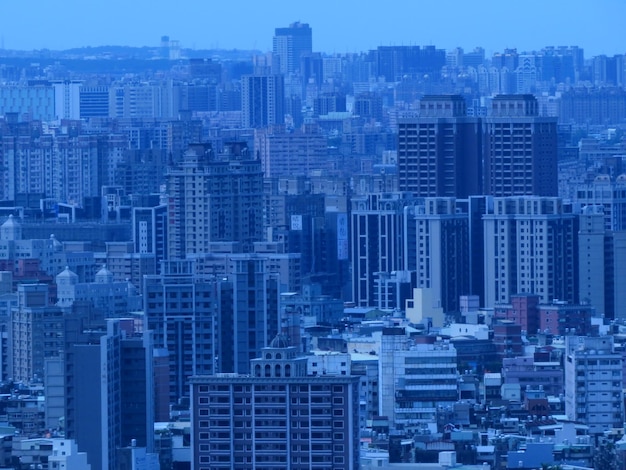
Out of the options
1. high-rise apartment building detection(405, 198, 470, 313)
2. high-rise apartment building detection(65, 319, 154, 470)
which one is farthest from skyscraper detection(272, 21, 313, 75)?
high-rise apartment building detection(65, 319, 154, 470)

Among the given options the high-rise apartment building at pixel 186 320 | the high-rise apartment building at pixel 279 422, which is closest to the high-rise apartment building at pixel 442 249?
the high-rise apartment building at pixel 186 320

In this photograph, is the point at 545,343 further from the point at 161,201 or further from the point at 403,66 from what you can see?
the point at 403,66

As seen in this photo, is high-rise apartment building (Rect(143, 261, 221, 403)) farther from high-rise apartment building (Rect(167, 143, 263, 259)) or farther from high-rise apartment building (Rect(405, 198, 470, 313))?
high-rise apartment building (Rect(167, 143, 263, 259))

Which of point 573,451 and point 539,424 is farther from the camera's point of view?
point 539,424

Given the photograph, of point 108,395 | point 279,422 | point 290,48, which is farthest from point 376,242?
point 290,48

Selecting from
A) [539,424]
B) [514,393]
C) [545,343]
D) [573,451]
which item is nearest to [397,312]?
[545,343]

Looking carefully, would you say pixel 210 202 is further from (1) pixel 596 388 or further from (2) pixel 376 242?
(1) pixel 596 388
